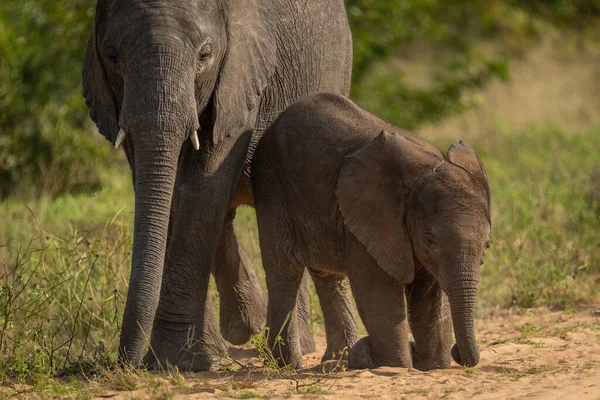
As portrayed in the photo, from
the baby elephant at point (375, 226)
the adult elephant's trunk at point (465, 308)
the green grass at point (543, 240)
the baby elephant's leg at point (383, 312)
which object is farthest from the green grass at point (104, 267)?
the adult elephant's trunk at point (465, 308)

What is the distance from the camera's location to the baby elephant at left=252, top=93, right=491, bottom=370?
18.8ft

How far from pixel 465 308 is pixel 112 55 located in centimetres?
215

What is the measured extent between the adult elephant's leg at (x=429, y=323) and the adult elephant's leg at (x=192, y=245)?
112 cm

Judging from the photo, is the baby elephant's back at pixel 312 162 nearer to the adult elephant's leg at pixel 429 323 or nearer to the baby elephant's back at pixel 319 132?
the baby elephant's back at pixel 319 132

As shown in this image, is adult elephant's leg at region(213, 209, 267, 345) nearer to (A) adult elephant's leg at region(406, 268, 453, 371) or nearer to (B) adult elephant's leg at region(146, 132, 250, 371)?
(B) adult elephant's leg at region(146, 132, 250, 371)

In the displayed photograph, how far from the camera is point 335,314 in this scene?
7000 millimetres

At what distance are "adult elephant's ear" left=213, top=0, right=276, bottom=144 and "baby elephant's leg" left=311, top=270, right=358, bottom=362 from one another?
1050 mm

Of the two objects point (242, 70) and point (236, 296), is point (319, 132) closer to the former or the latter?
point (242, 70)

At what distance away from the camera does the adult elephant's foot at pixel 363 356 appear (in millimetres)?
6074

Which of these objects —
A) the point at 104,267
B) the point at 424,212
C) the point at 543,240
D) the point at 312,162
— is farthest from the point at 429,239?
the point at 543,240

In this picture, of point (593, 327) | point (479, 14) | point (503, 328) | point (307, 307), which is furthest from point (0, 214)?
point (479, 14)

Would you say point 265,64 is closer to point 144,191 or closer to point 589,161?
point 144,191

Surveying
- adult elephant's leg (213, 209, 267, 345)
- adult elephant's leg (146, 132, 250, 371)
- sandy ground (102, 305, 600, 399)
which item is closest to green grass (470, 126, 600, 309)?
sandy ground (102, 305, 600, 399)

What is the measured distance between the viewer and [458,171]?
5.83 metres
